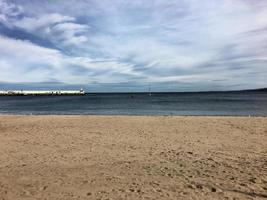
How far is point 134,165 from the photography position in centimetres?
862

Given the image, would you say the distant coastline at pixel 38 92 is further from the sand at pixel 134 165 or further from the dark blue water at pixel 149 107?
the sand at pixel 134 165

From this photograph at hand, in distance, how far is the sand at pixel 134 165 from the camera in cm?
650

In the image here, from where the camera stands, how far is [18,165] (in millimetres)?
8727

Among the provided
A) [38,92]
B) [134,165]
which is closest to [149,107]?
[134,165]

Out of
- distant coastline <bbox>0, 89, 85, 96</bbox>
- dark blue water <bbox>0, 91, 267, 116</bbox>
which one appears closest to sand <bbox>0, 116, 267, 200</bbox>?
dark blue water <bbox>0, 91, 267, 116</bbox>

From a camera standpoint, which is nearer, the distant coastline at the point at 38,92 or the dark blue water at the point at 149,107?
the dark blue water at the point at 149,107

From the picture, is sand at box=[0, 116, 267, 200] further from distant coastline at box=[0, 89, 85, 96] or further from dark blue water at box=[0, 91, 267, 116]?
distant coastline at box=[0, 89, 85, 96]

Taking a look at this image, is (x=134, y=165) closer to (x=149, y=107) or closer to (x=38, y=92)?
(x=149, y=107)

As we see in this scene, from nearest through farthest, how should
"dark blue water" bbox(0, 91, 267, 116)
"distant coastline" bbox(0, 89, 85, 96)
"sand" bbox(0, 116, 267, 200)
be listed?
"sand" bbox(0, 116, 267, 200)
"dark blue water" bbox(0, 91, 267, 116)
"distant coastline" bbox(0, 89, 85, 96)

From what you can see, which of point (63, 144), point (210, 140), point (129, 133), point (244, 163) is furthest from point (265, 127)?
point (63, 144)

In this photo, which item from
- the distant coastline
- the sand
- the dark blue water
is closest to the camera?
the sand

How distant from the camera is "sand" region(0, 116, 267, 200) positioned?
21.3 feet

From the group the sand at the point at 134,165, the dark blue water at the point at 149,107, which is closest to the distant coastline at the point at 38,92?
the dark blue water at the point at 149,107

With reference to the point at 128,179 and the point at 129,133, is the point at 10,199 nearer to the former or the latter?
the point at 128,179
